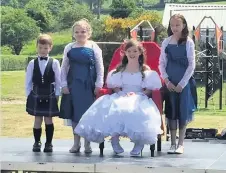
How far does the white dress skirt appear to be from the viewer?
21.3ft

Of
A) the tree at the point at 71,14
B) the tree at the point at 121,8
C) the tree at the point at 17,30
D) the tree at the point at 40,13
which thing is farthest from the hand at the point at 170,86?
the tree at the point at 40,13

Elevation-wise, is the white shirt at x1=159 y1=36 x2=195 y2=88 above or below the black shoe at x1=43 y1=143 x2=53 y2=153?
above

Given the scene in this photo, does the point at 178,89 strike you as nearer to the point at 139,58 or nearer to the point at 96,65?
the point at 139,58

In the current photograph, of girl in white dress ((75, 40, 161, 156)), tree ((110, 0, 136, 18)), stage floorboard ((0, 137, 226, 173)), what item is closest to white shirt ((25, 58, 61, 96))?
girl in white dress ((75, 40, 161, 156))

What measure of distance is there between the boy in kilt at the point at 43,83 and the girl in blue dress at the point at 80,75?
0.27 ft

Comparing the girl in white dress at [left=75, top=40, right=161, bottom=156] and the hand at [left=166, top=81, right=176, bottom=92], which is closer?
the girl in white dress at [left=75, top=40, right=161, bottom=156]

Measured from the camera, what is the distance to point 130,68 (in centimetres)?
691

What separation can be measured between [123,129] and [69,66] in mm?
927

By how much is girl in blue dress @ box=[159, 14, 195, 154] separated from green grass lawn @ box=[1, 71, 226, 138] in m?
5.72

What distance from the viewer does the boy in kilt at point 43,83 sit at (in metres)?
6.96

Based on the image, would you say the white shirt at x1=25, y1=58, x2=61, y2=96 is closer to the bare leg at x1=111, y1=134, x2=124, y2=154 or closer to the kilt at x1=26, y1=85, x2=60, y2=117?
the kilt at x1=26, y1=85, x2=60, y2=117

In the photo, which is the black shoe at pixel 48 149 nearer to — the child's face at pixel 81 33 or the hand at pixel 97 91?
the hand at pixel 97 91

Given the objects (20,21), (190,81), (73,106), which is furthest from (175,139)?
(20,21)

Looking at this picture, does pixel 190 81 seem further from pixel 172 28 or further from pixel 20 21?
pixel 20 21
